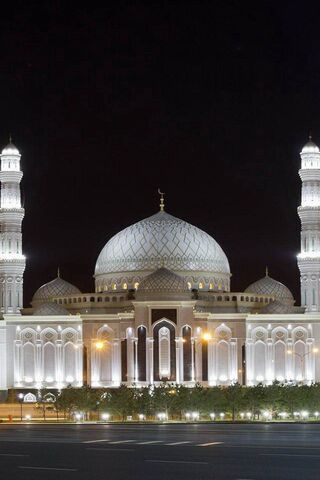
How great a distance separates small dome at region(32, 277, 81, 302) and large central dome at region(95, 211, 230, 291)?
9.53 ft

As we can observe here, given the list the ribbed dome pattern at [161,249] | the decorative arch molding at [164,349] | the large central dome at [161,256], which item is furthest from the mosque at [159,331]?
the ribbed dome pattern at [161,249]

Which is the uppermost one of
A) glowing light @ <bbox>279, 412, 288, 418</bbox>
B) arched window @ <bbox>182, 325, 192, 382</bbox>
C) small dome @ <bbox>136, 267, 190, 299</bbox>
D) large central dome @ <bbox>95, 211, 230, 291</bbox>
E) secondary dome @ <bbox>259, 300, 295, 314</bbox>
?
large central dome @ <bbox>95, 211, 230, 291</bbox>

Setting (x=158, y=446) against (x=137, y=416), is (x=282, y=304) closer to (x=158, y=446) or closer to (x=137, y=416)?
(x=137, y=416)

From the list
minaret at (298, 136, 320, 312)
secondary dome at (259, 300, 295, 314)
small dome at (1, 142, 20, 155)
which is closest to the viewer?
minaret at (298, 136, 320, 312)

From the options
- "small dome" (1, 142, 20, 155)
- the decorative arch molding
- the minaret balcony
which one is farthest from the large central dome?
"small dome" (1, 142, 20, 155)

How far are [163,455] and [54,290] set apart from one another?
7031 cm

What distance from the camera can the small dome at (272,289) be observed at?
105 meters

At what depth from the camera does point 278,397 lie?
215 feet

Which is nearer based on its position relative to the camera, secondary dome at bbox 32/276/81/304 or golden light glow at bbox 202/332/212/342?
golden light glow at bbox 202/332/212/342

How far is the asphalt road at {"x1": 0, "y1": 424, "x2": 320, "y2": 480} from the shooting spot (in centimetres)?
3052

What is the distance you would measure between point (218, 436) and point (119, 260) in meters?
58.6

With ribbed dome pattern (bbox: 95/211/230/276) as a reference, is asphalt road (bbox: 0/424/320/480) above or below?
below

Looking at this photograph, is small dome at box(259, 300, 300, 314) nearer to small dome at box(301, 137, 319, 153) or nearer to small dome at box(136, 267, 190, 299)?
small dome at box(136, 267, 190, 299)

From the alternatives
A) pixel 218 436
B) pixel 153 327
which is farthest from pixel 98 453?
pixel 153 327
